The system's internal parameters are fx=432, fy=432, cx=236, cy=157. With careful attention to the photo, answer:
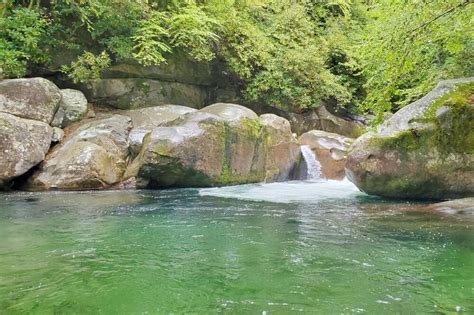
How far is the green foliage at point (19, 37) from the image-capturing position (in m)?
11.1

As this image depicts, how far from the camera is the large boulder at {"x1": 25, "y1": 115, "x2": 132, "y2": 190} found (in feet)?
31.9

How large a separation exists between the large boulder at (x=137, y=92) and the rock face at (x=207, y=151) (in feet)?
11.1

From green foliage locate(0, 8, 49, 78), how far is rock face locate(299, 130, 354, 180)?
8.05 meters

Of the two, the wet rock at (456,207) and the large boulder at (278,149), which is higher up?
the large boulder at (278,149)

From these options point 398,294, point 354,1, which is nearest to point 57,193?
point 398,294

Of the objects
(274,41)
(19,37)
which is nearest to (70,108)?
(19,37)

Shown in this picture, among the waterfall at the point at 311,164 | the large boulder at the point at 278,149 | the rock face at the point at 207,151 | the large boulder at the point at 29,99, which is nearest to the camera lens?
the rock face at the point at 207,151

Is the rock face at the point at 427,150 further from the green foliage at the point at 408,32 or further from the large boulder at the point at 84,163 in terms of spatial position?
the large boulder at the point at 84,163

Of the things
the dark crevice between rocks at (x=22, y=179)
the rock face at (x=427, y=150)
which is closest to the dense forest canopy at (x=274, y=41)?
the rock face at (x=427, y=150)

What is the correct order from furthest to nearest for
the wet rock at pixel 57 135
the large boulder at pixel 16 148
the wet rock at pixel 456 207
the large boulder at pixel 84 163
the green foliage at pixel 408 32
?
the wet rock at pixel 57 135, the large boulder at pixel 84 163, the large boulder at pixel 16 148, the wet rock at pixel 456 207, the green foliage at pixel 408 32

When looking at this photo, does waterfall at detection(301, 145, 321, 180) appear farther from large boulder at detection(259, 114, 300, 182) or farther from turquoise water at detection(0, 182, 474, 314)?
turquoise water at detection(0, 182, 474, 314)

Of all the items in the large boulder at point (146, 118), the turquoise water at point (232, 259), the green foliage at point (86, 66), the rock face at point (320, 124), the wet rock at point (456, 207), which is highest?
the green foliage at point (86, 66)

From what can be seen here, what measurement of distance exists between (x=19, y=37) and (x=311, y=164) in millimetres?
8695

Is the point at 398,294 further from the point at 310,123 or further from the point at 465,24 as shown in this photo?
the point at 310,123
